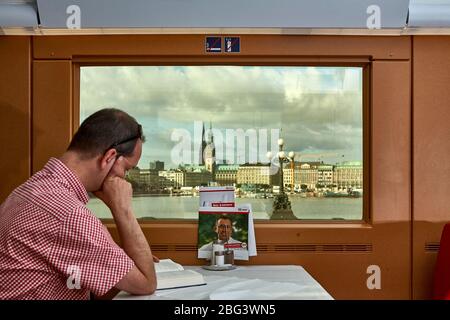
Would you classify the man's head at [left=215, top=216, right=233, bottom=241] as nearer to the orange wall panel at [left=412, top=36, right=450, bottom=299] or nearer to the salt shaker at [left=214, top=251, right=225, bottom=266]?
the salt shaker at [left=214, top=251, right=225, bottom=266]

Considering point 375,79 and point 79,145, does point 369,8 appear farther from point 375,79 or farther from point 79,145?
point 79,145

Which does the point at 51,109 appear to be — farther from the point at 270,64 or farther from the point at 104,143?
the point at 270,64

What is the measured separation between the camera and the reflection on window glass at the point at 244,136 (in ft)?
11.0

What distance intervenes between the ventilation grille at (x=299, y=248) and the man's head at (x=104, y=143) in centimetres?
106

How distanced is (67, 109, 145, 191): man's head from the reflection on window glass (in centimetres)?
110

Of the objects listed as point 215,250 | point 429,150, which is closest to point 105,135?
point 215,250

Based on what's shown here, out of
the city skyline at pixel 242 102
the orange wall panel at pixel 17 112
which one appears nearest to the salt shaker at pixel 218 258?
the city skyline at pixel 242 102

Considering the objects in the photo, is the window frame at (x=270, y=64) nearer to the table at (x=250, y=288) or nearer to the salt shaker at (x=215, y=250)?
the salt shaker at (x=215, y=250)

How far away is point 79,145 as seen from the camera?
2.11 m

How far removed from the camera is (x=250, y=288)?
7.56ft

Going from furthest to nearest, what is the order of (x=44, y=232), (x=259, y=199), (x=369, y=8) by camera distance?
A: (x=259, y=199) < (x=369, y=8) < (x=44, y=232)

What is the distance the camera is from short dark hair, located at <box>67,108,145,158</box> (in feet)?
6.92

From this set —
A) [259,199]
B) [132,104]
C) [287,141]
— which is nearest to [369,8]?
[287,141]
